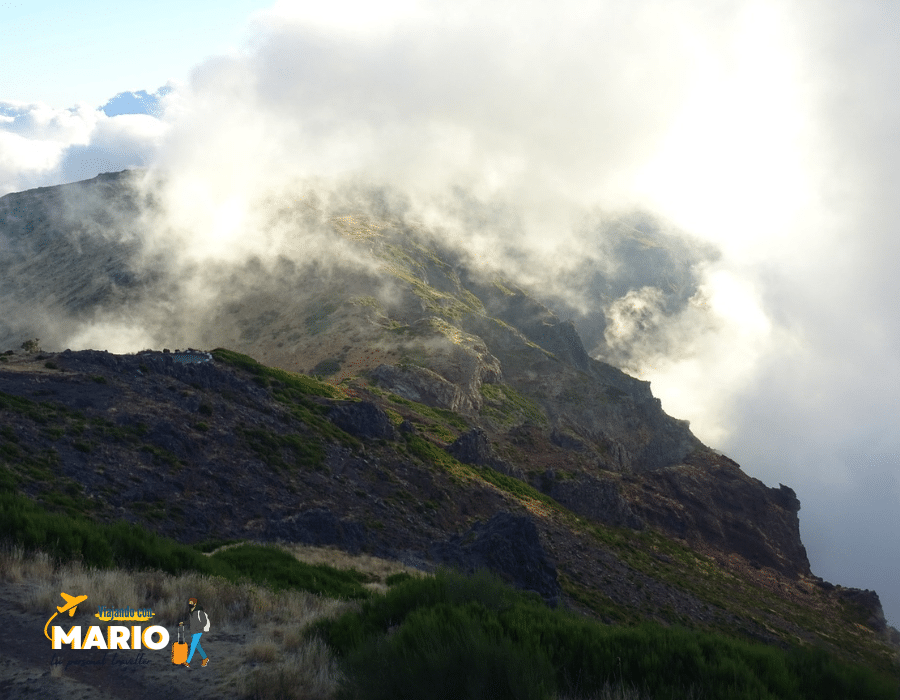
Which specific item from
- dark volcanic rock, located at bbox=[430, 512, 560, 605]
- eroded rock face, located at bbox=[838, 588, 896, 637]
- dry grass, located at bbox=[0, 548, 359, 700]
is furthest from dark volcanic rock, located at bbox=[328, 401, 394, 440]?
eroded rock face, located at bbox=[838, 588, 896, 637]

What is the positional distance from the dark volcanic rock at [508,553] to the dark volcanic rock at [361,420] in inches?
648

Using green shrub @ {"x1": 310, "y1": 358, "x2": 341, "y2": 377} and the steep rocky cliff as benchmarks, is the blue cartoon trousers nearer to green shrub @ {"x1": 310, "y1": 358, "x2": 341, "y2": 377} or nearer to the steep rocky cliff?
the steep rocky cliff

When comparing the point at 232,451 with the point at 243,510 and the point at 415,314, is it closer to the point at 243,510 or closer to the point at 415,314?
the point at 243,510

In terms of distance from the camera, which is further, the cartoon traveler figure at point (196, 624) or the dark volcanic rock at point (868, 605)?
the dark volcanic rock at point (868, 605)

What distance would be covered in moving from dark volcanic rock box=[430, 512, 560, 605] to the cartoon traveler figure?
84.7 ft

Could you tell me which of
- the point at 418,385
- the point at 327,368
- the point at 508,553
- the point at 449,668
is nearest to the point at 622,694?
the point at 449,668

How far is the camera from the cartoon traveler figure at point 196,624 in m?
9.83

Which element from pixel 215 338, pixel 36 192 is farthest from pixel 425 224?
pixel 36 192

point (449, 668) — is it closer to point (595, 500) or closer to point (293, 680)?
point (293, 680)

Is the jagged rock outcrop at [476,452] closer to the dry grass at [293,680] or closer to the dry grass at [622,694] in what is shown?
the dry grass at [293,680]

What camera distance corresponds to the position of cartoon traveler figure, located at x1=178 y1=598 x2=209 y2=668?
9831 millimetres

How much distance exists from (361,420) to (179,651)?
1773 inches

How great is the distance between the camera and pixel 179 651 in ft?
32.2

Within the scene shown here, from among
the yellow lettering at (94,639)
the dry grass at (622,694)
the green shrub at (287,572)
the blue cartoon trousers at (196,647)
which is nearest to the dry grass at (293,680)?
the blue cartoon trousers at (196,647)
